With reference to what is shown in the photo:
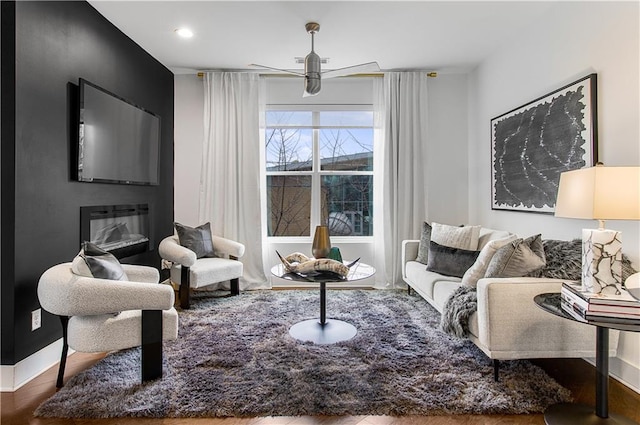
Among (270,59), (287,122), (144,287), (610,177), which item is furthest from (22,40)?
(610,177)

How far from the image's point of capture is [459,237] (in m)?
3.50

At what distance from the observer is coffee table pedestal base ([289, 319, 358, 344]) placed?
280 cm

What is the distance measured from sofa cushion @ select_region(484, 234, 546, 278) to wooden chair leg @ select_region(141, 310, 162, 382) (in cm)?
208

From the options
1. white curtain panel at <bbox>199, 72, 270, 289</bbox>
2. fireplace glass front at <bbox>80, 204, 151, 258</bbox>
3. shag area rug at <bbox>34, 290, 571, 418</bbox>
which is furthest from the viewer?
white curtain panel at <bbox>199, 72, 270, 289</bbox>

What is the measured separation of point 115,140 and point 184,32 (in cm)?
117

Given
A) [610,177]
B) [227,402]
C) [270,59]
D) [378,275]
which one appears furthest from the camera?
[378,275]

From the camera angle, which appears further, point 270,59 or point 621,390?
point 270,59

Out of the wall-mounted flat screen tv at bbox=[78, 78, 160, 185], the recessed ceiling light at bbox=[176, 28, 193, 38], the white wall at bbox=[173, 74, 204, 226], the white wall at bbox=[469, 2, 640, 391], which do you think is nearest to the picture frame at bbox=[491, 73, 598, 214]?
the white wall at bbox=[469, 2, 640, 391]

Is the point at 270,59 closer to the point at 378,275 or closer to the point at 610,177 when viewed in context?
the point at 378,275

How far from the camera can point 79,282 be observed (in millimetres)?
2002

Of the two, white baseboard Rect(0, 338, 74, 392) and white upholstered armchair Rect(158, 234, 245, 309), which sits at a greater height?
white upholstered armchair Rect(158, 234, 245, 309)

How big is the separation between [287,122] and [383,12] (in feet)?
6.33

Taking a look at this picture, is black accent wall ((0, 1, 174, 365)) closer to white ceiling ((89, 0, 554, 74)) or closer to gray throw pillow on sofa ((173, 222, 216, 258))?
white ceiling ((89, 0, 554, 74))

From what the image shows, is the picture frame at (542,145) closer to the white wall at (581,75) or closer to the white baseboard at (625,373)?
Answer: the white wall at (581,75)
